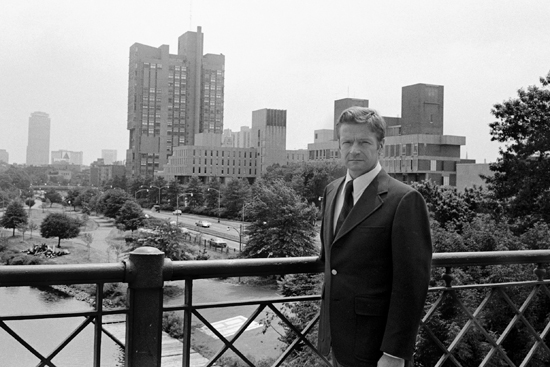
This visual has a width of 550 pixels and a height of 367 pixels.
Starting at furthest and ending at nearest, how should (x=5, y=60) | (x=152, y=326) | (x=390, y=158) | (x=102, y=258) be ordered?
(x=5, y=60), (x=390, y=158), (x=102, y=258), (x=152, y=326)

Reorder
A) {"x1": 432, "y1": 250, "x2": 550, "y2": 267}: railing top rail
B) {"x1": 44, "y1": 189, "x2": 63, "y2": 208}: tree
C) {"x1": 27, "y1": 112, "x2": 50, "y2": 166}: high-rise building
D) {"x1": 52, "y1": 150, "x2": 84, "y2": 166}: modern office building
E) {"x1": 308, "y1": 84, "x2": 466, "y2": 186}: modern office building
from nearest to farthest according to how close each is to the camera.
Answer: {"x1": 432, "y1": 250, "x2": 550, "y2": 267}: railing top rail, {"x1": 44, "y1": 189, "x2": 63, "y2": 208}: tree, {"x1": 308, "y1": 84, "x2": 466, "y2": 186}: modern office building, {"x1": 27, "y1": 112, "x2": 50, "y2": 166}: high-rise building, {"x1": 52, "y1": 150, "x2": 84, "y2": 166}: modern office building

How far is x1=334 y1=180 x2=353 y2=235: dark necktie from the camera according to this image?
187 centimetres

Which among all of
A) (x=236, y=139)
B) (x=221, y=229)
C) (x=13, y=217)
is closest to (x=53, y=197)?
(x=13, y=217)

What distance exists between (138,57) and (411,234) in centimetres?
9043

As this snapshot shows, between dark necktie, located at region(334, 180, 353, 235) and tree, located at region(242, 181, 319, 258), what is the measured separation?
2622cm

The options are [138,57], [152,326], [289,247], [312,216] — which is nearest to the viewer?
[152,326]

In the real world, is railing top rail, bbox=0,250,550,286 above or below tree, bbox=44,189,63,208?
above

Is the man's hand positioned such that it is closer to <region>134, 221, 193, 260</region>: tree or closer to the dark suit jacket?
the dark suit jacket

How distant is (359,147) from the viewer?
182 centimetres

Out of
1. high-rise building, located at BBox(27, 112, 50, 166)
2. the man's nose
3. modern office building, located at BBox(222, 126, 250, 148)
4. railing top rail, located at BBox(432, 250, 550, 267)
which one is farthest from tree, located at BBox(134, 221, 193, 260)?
high-rise building, located at BBox(27, 112, 50, 166)

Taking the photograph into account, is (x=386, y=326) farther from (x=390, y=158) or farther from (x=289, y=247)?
(x=390, y=158)

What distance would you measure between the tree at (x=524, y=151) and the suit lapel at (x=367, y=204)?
23.0 metres

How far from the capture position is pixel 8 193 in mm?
54156

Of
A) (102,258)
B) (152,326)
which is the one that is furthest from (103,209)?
(152,326)
